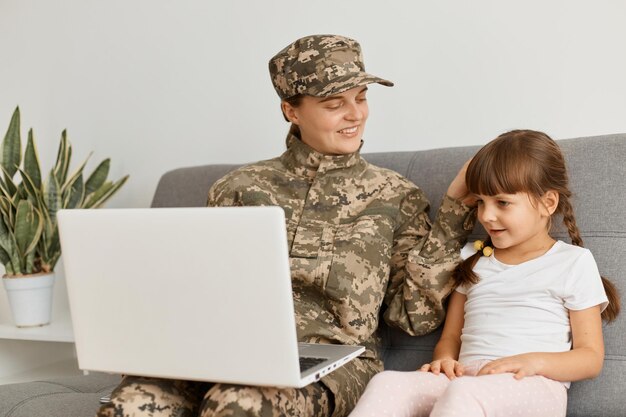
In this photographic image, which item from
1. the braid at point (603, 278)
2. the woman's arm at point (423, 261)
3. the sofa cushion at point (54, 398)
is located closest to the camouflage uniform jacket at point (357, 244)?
the woman's arm at point (423, 261)

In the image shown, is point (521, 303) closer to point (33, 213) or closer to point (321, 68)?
point (321, 68)

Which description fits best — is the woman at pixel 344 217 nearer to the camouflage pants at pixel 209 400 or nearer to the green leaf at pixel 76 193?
the camouflage pants at pixel 209 400

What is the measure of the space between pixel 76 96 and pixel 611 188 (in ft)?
7.66

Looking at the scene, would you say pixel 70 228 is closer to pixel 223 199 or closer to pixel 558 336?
pixel 223 199

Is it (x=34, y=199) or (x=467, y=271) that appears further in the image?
(x=34, y=199)

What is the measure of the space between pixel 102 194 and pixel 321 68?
143 centimetres

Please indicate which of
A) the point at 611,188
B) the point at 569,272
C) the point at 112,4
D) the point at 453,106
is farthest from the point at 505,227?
the point at 112,4

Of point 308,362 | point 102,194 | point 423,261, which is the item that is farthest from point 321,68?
point 102,194

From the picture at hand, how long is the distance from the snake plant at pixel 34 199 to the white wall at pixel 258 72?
23cm

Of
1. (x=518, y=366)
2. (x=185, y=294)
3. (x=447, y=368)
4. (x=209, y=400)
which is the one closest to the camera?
(x=185, y=294)

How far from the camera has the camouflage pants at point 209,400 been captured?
1357 millimetres

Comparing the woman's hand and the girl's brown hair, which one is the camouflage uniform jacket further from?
the girl's brown hair

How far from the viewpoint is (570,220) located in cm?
170

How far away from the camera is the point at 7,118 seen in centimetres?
354
